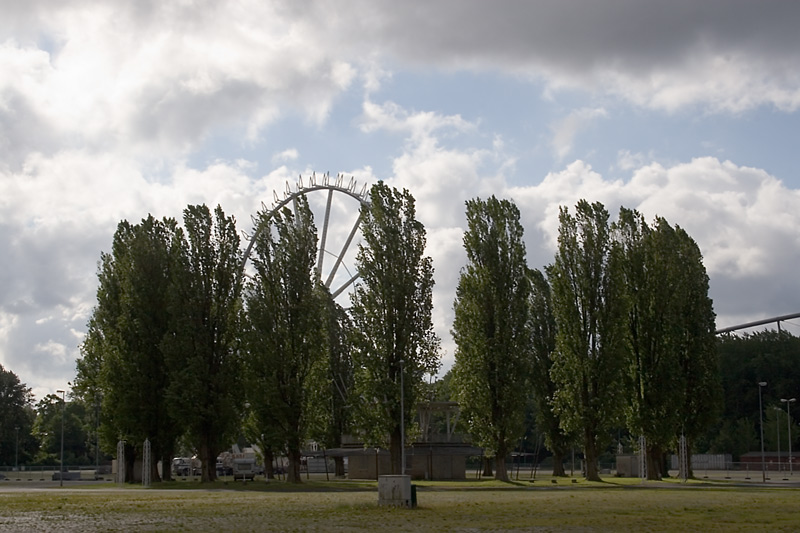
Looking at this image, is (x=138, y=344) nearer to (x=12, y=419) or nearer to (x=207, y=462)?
(x=207, y=462)

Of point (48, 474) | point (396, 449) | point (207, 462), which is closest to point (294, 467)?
point (207, 462)

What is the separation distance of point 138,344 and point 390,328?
15.1 m

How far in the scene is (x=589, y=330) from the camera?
59000mm

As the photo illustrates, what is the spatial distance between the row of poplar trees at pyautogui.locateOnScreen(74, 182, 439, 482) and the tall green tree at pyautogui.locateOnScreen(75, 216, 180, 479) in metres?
0.08

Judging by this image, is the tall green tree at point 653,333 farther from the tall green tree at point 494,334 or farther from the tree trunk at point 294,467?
the tree trunk at point 294,467

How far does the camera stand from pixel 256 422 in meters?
56.5

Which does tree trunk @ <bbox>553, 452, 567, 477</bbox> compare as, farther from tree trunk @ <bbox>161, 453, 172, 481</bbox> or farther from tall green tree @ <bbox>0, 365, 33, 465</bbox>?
tall green tree @ <bbox>0, 365, 33, 465</bbox>

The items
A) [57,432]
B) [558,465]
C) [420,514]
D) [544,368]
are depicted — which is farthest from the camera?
[57,432]

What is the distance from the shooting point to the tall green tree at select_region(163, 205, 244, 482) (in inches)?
2215

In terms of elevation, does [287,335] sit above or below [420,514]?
above

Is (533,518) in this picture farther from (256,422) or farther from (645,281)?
A: (645,281)

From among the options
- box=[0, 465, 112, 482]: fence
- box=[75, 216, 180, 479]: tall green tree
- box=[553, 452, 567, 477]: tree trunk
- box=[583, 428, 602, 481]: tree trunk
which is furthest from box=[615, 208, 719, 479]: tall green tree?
box=[0, 465, 112, 482]: fence

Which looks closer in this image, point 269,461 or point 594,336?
point 594,336

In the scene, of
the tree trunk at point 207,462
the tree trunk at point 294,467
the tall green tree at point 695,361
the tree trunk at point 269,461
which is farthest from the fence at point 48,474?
the tall green tree at point 695,361
